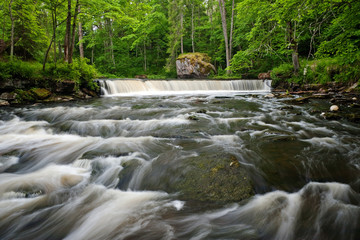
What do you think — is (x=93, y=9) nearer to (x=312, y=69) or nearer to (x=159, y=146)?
(x=159, y=146)

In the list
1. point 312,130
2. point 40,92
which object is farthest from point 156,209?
point 40,92

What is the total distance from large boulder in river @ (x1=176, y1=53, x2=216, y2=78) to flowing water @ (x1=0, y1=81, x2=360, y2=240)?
17.4m

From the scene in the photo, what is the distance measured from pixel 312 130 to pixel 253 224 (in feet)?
11.9

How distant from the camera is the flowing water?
1.79 meters

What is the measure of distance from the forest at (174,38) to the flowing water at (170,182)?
2.52 metres

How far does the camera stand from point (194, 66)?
21.3 metres

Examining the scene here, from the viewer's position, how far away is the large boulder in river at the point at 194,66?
2127 centimetres

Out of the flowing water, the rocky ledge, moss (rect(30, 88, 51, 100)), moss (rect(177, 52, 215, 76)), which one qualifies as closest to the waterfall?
the rocky ledge

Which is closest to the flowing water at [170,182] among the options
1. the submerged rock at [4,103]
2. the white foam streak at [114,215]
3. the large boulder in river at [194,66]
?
the white foam streak at [114,215]

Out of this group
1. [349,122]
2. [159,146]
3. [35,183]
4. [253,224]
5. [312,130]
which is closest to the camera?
[253,224]

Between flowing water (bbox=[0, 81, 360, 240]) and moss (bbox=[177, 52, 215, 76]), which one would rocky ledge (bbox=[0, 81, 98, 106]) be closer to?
flowing water (bbox=[0, 81, 360, 240])

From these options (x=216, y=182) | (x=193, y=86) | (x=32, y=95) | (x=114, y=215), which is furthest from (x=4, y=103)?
(x=193, y=86)

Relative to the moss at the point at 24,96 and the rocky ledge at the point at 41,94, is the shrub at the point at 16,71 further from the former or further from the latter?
the moss at the point at 24,96

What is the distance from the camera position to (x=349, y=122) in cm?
472
